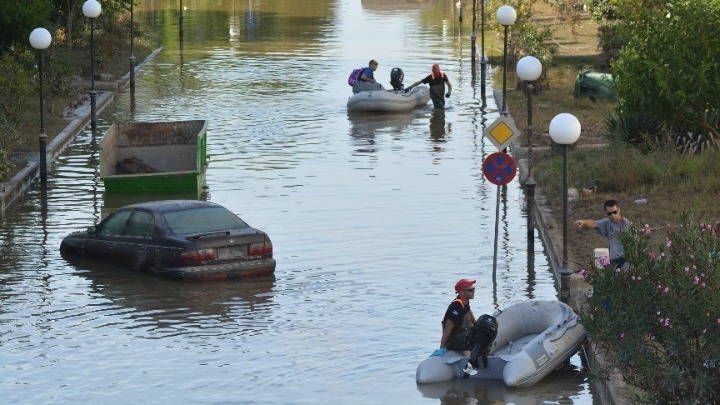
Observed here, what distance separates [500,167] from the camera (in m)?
22.5

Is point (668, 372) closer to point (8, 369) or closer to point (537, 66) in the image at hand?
point (8, 369)

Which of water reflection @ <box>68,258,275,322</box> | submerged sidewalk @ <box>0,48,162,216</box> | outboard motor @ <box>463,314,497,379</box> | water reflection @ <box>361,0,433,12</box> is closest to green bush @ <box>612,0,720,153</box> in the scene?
water reflection @ <box>68,258,275,322</box>

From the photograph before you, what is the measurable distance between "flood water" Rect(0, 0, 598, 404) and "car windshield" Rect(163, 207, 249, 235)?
0.82m

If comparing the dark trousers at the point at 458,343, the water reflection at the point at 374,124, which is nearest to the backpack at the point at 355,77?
the water reflection at the point at 374,124

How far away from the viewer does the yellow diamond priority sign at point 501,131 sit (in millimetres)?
22703

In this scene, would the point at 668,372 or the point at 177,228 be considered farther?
the point at 177,228

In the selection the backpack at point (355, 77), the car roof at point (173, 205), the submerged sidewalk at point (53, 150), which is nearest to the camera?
the car roof at point (173, 205)

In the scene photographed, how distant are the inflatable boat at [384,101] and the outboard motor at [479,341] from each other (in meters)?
24.6

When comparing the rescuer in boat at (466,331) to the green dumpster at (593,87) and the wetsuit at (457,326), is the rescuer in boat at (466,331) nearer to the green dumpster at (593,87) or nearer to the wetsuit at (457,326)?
the wetsuit at (457,326)

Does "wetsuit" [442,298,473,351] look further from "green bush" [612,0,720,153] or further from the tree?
the tree

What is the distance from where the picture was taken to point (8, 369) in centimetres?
1784

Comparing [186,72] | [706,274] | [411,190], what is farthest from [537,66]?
[186,72]

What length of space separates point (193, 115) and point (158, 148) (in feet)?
28.2

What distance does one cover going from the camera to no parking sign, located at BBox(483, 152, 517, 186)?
22438 mm
